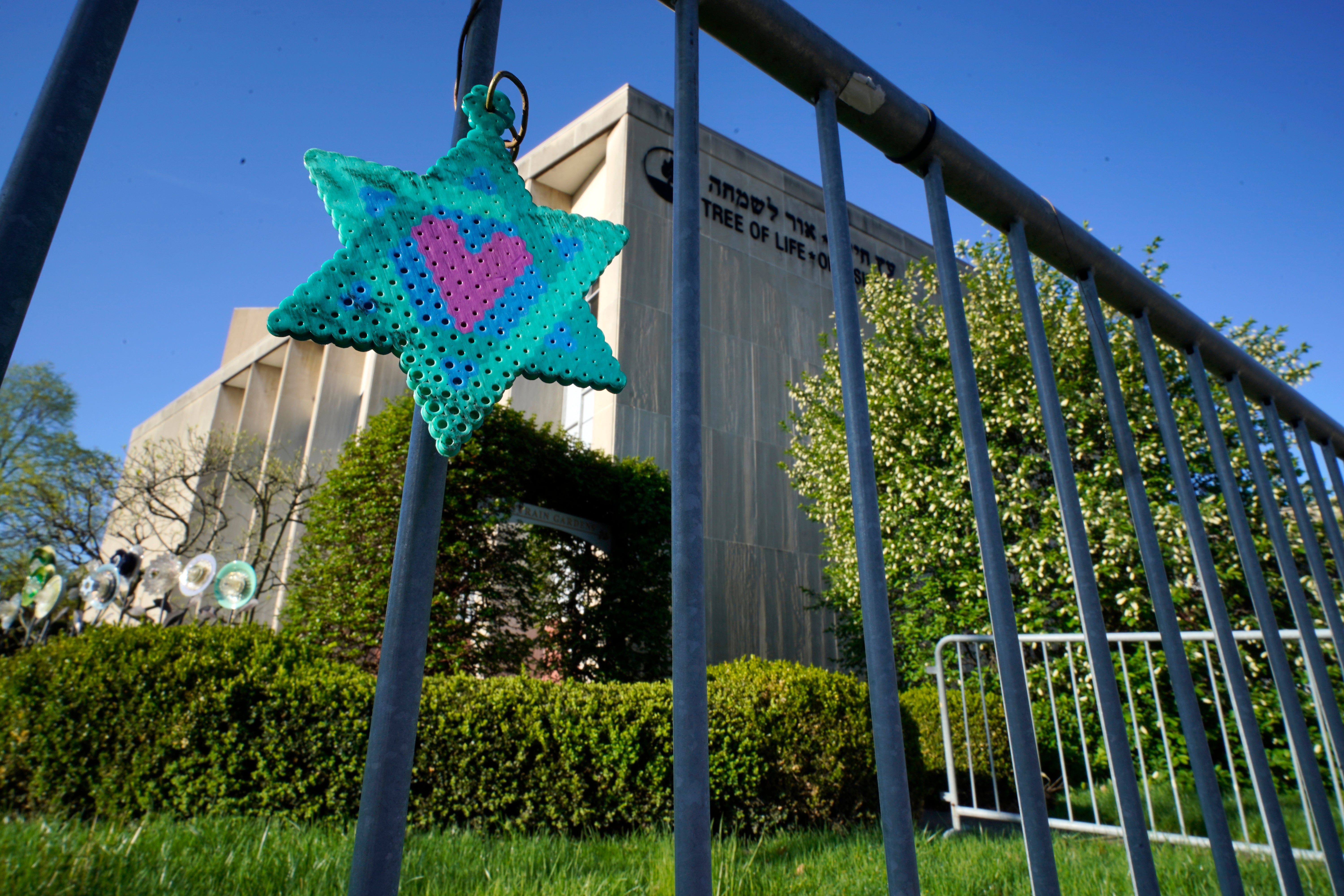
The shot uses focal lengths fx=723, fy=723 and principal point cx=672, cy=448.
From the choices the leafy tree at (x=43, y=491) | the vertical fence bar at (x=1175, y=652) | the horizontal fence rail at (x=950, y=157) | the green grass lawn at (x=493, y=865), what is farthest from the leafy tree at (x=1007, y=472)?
the leafy tree at (x=43, y=491)

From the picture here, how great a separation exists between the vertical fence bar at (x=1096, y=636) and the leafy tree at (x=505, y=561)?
573cm

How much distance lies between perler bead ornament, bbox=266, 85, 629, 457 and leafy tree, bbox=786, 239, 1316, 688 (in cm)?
627

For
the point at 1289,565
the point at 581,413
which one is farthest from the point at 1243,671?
the point at 581,413

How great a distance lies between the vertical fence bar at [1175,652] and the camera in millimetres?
1173

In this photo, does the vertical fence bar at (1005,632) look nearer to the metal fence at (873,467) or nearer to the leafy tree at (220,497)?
the metal fence at (873,467)

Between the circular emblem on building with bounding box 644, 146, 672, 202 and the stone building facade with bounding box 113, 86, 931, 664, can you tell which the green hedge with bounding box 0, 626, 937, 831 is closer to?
the stone building facade with bounding box 113, 86, 931, 664

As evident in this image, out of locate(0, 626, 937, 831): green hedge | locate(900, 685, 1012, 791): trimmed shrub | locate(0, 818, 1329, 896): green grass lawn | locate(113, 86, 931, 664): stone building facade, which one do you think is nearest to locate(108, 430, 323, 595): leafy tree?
locate(113, 86, 931, 664): stone building facade

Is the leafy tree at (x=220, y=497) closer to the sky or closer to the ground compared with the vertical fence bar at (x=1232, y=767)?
closer to the sky

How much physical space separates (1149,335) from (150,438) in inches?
1407

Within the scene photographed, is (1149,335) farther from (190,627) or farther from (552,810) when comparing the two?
(190,627)

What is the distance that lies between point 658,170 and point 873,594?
12.9m

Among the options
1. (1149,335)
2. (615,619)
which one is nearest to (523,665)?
(615,619)

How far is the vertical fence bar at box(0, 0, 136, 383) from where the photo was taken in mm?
514

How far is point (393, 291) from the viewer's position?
0.66 metres
